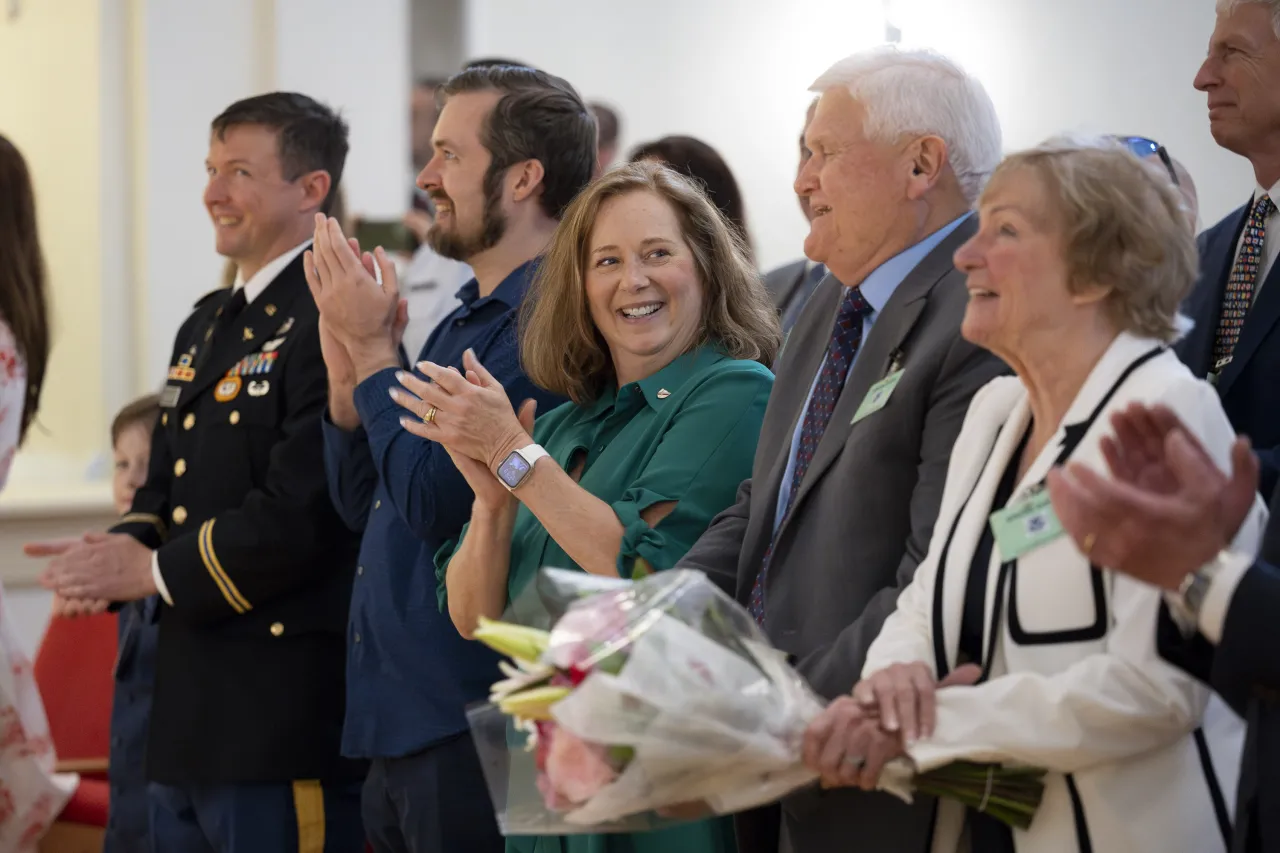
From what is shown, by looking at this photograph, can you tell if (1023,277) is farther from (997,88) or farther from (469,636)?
(997,88)

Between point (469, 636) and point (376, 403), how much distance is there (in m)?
0.44

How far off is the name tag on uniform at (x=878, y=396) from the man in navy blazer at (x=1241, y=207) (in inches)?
19.8

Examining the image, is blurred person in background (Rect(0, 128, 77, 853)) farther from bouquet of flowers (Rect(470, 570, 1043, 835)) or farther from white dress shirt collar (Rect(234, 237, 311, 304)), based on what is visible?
bouquet of flowers (Rect(470, 570, 1043, 835))

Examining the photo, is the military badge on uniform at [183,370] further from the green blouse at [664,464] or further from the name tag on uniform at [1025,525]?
the name tag on uniform at [1025,525]

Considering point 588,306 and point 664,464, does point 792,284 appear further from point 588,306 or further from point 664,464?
point 664,464

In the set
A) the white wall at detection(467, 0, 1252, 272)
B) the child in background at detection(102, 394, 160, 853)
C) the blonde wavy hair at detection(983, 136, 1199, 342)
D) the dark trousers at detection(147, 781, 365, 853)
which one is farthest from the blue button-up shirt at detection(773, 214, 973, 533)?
the white wall at detection(467, 0, 1252, 272)

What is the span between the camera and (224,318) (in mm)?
3178

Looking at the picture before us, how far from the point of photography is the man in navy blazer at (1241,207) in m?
2.11

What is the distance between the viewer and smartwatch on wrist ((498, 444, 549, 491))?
2193mm

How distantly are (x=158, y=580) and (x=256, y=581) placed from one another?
9.1 inches

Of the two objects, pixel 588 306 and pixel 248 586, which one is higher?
pixel 588 306

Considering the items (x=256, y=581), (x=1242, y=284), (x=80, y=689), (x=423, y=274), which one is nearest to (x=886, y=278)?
(x=1242, y=284)

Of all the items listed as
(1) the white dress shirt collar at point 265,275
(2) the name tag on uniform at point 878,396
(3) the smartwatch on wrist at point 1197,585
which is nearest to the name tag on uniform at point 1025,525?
(3) the smartwatch on wrist at point 1197,585

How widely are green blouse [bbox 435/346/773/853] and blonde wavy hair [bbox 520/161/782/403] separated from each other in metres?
0.05
